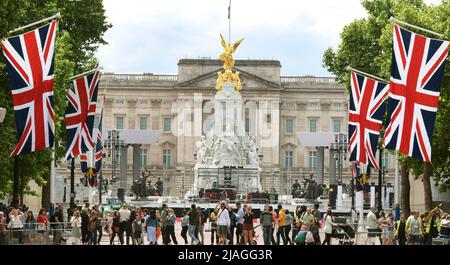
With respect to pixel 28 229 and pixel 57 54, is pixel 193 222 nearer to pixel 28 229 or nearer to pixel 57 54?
pixel 28 229

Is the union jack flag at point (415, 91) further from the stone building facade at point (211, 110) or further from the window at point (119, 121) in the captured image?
the window at point (119, 121)

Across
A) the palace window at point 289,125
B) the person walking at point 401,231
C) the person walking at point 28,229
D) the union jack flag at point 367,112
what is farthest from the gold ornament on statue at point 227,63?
the palace window at point 289,125

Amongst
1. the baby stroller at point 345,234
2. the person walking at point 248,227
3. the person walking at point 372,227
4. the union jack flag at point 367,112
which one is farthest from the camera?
the union jack flag at point 367,112

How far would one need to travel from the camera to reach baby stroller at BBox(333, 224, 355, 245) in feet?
102

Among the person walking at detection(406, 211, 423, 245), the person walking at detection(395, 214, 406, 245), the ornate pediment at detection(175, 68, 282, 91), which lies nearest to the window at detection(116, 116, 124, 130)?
the ornate pediment at detection(175, 68, 282, 91)

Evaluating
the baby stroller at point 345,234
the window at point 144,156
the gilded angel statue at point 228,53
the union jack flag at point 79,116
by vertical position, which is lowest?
the baby stroller at point 345,234

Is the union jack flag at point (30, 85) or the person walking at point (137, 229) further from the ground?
the union jack flag at point (30, 85)

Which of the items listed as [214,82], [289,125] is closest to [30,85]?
[214,82]

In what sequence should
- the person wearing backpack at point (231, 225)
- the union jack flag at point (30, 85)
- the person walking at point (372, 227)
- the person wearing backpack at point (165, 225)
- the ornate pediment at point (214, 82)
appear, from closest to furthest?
1. the union jack flag at point (30, 85)
2. the person walking at point (372, 227)
3. the person wearing backpack at point (165, 225)
4. the person wearing backpack at point (231, 225)
5. the ornate pediment at point (214, 82)

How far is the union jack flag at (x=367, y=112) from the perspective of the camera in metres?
33.7

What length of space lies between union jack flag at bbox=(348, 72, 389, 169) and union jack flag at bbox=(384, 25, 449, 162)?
26.9ft

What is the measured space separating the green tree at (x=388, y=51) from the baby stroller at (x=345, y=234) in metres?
12.4

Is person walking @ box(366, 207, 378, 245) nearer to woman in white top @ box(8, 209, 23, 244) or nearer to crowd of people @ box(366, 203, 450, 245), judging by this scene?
crowd of people @ box(366, 203, 450, 245)
